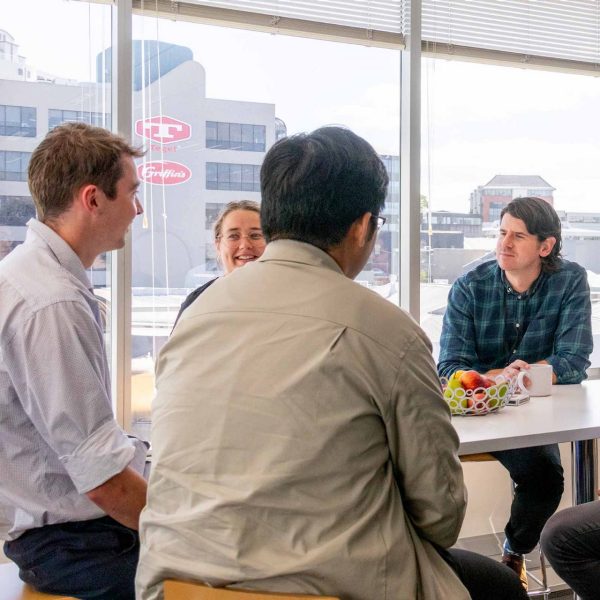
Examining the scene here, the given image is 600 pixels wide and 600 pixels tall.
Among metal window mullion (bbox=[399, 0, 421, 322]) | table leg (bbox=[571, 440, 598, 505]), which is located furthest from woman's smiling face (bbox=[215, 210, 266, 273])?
table leg (bbox=[571, 440, 598, 505])

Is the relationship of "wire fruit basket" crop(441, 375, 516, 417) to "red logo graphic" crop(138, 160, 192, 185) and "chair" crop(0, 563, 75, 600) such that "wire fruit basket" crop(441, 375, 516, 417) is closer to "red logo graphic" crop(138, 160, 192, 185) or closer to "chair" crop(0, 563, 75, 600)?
"chair" crop(0, 563, 75, 600)

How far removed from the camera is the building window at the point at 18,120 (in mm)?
2938

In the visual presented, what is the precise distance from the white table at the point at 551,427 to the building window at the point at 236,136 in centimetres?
159

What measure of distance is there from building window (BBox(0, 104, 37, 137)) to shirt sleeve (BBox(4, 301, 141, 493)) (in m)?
1.75

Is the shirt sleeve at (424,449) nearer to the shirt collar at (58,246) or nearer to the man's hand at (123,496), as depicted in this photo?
the man's hand at (123,496)

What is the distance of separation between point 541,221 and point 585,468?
895 mm

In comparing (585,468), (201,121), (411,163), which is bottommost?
(585,468)

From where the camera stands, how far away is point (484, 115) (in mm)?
3939

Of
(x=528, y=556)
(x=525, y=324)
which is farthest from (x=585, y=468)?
(x=528, y=556)

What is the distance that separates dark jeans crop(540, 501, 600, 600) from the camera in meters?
2.04

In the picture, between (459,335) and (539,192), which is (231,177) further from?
(539,192)

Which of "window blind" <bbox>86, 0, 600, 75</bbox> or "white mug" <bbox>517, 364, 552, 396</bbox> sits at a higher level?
"window blind" <bbox>86, 0, 600, 75</bbox>

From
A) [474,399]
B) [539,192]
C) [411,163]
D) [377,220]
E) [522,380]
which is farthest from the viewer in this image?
[539,192]

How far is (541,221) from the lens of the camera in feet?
9.55
